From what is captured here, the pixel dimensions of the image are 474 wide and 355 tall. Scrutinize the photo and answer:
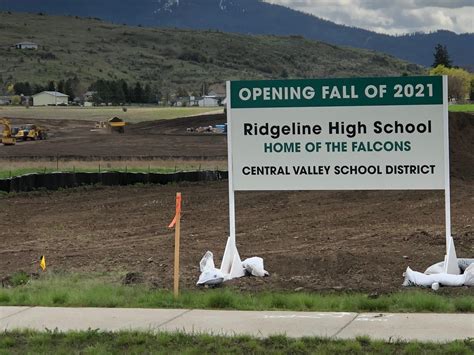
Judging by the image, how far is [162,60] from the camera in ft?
564

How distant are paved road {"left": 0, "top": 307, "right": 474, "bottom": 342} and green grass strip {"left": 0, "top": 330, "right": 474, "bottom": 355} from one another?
9.8 inches

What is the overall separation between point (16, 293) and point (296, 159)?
3.97m

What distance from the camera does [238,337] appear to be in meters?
8.28

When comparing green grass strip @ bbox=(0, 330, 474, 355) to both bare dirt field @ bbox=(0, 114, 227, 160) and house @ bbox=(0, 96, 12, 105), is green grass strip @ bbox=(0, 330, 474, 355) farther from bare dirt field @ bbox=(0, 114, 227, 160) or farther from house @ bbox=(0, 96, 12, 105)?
house @ bbox=(0, 96, 12, 105)

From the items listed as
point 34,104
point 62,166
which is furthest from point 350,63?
point 62,166

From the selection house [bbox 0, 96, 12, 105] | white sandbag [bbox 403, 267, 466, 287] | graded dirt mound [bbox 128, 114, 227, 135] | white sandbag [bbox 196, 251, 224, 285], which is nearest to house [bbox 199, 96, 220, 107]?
house [bbox 0, 96, 12, 105]

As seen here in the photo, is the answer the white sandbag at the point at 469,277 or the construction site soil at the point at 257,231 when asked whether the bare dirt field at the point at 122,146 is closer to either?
the construction site soil at the point at 257,231

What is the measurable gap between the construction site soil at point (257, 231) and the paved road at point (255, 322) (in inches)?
60.9

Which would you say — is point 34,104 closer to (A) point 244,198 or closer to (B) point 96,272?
(A) point 244,198

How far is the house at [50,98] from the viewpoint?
120 m

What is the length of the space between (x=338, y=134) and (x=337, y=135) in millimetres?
19

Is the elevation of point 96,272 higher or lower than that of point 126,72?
lower

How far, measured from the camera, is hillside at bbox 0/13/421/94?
148m

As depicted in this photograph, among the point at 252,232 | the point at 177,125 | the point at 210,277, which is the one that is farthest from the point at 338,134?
the point at 177,125
